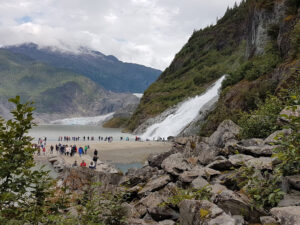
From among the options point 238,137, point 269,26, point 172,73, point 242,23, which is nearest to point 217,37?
point 242,23

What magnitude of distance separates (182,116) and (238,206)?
59.9m

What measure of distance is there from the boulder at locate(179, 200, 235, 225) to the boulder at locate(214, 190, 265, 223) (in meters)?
→ 0.70

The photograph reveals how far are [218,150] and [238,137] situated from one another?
384 centimetres

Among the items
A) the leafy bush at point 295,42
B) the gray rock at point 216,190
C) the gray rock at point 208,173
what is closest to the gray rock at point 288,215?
the gray rock at point 216,190

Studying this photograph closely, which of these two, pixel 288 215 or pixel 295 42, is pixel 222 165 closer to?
pixel 288 215

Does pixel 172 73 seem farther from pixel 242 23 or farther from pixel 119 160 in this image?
pixel 119 160

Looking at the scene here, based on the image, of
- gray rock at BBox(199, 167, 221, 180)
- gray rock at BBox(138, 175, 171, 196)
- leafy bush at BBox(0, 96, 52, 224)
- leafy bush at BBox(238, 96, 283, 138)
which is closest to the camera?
leafy bush at BBox(0, 96, 52, 224)

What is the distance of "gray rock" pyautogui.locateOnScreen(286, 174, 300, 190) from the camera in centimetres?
533

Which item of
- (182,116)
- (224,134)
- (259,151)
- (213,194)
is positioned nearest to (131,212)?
(213,194)

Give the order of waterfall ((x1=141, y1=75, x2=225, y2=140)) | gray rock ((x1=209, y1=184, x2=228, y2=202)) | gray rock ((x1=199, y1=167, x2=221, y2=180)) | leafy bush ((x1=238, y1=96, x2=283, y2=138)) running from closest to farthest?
1. gray rock ((x1=209, y1=184, x2=228, y2=202))
2. gray rock ((x1=199, y1=167, x2=221, y2=180))
3. leafy bush ((x1=238, y1=96, x2=283, y2=138))
4. waterfall ((x1=141, y1=75, x2=225, y2=140))

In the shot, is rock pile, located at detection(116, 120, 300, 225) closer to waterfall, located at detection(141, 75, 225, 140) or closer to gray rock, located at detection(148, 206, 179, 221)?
gray rock, located at detection(148, 206, 179, 221)

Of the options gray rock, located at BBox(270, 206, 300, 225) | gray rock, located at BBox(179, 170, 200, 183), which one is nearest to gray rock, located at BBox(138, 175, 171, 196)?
gray rock, located at BBox(179, 170, 200, 183)

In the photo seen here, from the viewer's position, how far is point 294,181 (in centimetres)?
536

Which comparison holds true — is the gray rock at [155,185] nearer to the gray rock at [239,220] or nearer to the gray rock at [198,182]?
the gray rock at [198,182]
